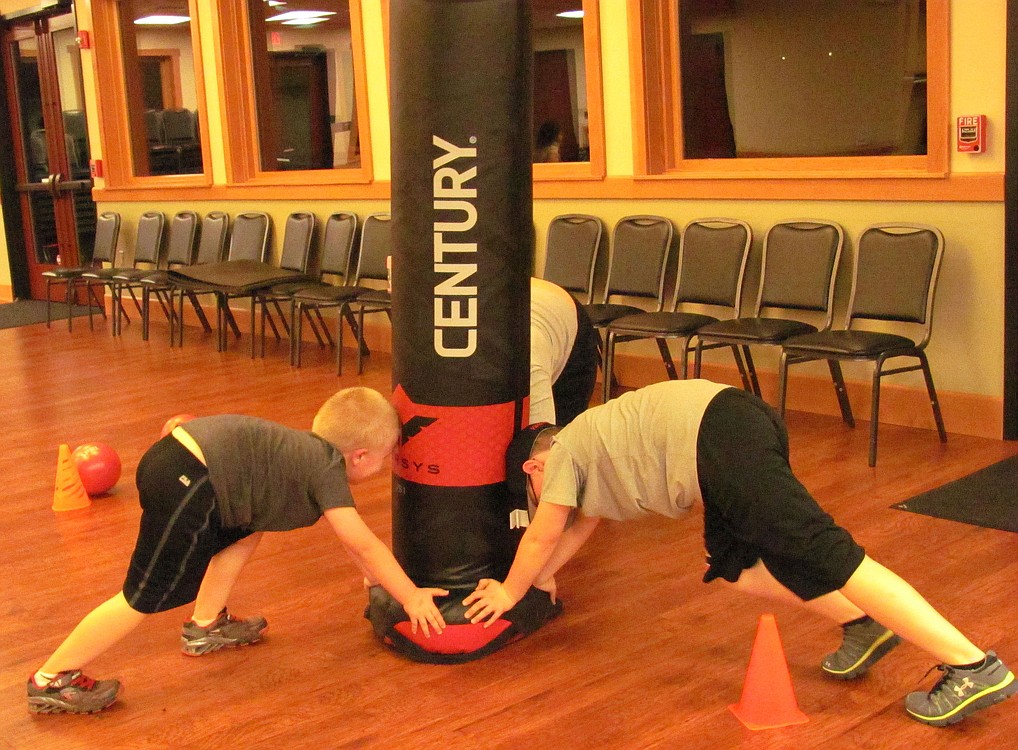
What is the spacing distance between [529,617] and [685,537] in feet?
3.13

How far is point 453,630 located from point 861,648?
99 centimetres

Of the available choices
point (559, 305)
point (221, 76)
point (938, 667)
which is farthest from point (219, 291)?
point (938, 667)

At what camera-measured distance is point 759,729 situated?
2.51 metres

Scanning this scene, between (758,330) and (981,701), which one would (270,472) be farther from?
(758,330)

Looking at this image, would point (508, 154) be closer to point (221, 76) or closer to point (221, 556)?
point (221, 556)

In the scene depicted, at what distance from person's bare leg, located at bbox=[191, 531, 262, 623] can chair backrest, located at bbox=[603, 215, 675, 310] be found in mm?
3123

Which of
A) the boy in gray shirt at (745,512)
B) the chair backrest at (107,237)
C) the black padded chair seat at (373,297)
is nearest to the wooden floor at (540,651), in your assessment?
the boy in gray shirt at (745,512)

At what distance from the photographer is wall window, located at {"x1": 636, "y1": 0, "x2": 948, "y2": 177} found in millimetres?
5019

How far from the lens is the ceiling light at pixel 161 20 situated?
29.6 feet

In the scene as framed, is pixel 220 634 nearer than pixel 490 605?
No

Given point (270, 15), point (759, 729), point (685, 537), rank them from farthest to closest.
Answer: point (270, 15), point (685, 537), point (759, 729)

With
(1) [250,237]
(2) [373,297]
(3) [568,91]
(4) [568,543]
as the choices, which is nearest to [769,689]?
(4) [568,543]

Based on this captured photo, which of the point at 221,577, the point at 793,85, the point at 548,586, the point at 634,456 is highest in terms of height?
the point at 793,85

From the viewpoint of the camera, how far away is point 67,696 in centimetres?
271
